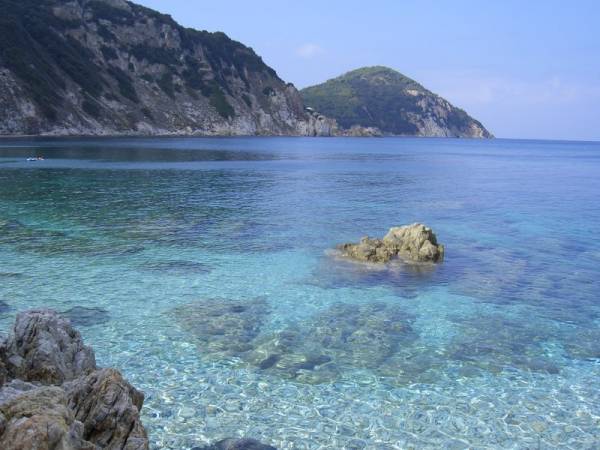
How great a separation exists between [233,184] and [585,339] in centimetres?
4642

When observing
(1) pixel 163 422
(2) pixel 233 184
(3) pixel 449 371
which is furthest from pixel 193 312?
(2) pixel 233 184

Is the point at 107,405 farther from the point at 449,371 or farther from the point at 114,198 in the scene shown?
the point at 114,198

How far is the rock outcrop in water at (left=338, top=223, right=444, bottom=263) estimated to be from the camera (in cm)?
2773

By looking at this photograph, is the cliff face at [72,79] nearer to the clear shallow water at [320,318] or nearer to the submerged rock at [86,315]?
the clear shallow water at [320,318]

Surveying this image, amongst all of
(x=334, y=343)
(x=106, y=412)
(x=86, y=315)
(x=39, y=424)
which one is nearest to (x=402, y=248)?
(x=334, y=343)

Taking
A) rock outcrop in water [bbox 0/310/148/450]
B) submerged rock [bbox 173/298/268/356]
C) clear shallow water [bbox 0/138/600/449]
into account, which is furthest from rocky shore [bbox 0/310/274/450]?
submerged rock [bbox 173/298/268/356]

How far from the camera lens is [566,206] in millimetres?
50812

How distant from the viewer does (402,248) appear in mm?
28906

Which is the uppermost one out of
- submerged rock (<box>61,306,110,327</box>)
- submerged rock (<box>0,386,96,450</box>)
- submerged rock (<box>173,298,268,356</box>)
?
submerged rock (<box>0,386,96,450</box>)

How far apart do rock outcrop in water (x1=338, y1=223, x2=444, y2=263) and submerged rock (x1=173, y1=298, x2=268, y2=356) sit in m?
8.54

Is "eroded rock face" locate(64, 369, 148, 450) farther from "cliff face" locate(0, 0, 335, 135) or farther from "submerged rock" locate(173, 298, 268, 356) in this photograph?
"cliff face" locate(0, 0, 335, 135)

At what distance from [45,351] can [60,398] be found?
3.99m

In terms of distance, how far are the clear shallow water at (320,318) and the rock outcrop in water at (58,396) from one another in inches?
104

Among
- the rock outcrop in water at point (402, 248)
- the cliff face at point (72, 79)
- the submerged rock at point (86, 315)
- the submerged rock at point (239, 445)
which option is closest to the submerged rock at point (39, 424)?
the submerged rock at point (239, 445)
